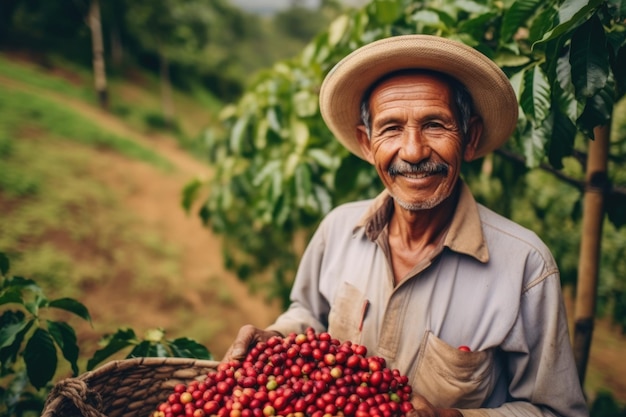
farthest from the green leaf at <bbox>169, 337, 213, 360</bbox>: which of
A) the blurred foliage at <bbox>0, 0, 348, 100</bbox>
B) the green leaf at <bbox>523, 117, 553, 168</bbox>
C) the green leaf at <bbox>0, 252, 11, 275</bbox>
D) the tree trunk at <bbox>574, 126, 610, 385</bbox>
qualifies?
the blurred foliage at <bbox>0, 0, 348, 100</bbox>

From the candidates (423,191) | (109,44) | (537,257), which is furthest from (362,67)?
(109,44)

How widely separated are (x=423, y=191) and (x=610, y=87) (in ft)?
2.02

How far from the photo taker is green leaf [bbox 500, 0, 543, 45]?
1.43m

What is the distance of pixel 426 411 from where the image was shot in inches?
48.4

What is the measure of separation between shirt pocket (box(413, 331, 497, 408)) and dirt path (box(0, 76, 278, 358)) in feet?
8.07

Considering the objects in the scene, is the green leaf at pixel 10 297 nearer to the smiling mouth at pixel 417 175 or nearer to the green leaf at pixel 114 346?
the green leaf at pixel 114 346

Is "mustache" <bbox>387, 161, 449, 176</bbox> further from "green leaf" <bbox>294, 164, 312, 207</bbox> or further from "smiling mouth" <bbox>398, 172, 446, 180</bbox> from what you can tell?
"green leaf" <bbox>294, 164, 312, 207</bbox>

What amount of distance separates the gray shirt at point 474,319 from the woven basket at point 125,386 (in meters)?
0.60

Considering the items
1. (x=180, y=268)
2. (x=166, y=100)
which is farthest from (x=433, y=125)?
(x=166, y=100)

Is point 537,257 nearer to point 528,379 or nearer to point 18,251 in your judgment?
point 528,379

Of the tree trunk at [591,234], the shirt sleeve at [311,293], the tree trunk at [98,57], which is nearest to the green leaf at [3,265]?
the shirt sleeve at [311,293]

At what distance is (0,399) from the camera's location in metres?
1.83

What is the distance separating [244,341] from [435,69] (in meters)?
1.16

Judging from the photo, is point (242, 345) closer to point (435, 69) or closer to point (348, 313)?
point (348, 313)
